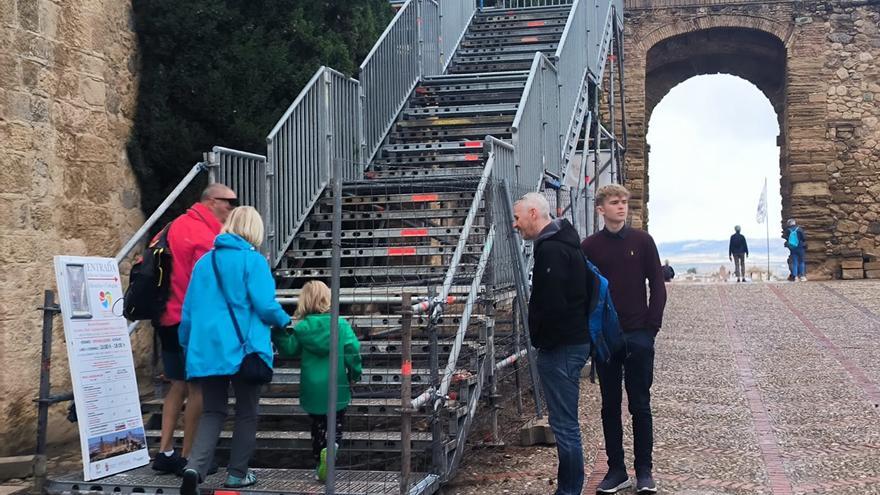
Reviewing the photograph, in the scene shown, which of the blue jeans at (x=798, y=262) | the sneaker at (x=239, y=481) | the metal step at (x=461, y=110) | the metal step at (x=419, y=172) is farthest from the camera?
the blue jeans at (x=798, y=262)

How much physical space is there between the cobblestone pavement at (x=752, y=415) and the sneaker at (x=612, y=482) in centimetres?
16

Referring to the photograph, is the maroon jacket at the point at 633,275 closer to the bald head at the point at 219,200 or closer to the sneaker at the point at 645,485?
the sneaker at the point at 645,485

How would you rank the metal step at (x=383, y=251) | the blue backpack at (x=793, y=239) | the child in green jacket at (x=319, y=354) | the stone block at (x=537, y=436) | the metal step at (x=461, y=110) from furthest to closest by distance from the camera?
1. the blue backpack at (x=793, y=239)
2. the metal step at (x=461, y=110)
3. the metal step at (x=383, y=251)
4. the stone block at (x=537, y=436)
5. the child in green jacket at (x=319, y=354)

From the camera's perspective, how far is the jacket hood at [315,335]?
5793mm

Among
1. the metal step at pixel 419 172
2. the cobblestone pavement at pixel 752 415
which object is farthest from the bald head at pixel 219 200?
the metal step at pixel 419 172

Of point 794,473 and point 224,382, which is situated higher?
point 224,382

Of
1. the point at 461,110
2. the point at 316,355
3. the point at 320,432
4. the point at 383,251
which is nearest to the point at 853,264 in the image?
the point at 461,110

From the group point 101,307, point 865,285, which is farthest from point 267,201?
point 865,285

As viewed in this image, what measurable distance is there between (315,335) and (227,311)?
0.58m

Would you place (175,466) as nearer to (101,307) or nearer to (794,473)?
(101,307)

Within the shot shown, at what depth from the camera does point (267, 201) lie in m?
8.46

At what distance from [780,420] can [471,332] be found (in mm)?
2602

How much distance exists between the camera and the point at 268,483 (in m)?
5.83

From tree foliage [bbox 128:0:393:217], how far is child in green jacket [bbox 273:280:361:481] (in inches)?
140
